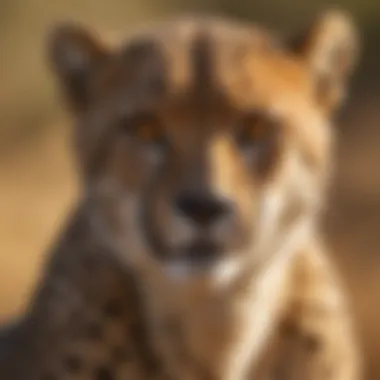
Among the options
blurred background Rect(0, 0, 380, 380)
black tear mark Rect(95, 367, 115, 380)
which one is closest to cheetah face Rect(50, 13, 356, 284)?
black tear mark Rect(95, 367, 115, 380)

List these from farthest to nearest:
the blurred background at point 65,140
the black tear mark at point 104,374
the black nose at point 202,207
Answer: the blurred background at point 65,140, the black tear mark at point 104,374, the black nose at point 202,207

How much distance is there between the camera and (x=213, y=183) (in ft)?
4.63

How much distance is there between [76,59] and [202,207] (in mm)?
238

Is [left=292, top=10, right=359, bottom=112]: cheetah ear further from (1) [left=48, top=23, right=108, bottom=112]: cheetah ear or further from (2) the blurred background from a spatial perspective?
(2) the blurred background

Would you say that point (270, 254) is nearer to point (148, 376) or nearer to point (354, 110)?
point (148, 376)

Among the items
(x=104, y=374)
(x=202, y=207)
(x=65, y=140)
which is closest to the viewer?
(x=202, y=207)

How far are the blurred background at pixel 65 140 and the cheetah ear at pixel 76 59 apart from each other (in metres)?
1.29

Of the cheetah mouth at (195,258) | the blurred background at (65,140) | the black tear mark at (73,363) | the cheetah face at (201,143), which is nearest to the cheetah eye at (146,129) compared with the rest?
the cheetah face at (201,143)

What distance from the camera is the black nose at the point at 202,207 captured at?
4.58ft

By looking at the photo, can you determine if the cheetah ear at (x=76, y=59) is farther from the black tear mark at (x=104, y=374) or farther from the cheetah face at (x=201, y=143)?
the black tear mark at (x=104, y=374)

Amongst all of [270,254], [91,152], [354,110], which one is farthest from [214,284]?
[354,110]

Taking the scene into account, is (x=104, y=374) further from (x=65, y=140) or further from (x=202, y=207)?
(x=65, y=140)

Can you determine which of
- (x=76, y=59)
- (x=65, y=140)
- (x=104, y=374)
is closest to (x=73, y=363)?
(x=104, y=374)

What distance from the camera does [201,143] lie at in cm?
144
